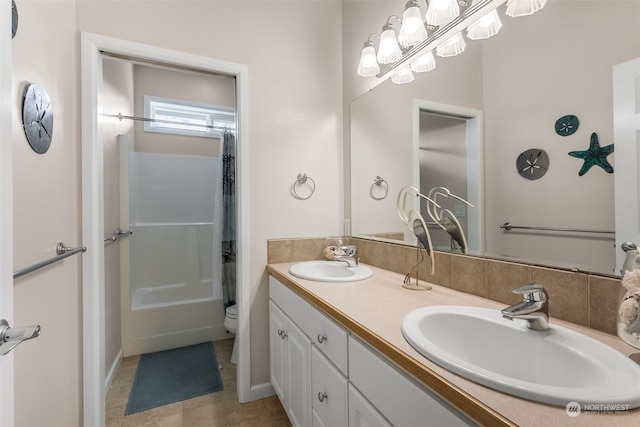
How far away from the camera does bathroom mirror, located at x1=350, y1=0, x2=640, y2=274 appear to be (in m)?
0.76

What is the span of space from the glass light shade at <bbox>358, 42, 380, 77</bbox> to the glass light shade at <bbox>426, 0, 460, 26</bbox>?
412 millimetres

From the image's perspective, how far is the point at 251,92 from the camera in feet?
5.53

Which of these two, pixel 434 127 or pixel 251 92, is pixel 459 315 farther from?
pixel 251 92

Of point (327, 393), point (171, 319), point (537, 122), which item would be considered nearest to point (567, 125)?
point (537, 122)

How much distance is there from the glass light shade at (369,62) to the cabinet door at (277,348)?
144cm

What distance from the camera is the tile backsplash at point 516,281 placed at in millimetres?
740

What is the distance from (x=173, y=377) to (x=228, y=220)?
1.20m

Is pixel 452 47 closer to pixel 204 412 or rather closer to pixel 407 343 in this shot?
pixel 407 343

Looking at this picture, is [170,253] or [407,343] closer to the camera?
[407,343]

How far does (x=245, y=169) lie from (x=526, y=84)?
1.35 m

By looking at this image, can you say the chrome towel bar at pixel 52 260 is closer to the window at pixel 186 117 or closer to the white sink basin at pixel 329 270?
the white sink basin at pixel 329 270

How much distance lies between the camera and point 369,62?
5.23 feet

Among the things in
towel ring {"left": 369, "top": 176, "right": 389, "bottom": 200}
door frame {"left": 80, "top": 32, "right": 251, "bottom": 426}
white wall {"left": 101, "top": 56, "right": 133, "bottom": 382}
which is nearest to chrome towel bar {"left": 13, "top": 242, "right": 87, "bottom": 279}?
door frame {"left": 80, "top": 32, "right": 251, "bottom": 426}

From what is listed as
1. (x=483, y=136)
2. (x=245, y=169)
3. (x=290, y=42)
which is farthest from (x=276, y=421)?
(x=290, y=42)
